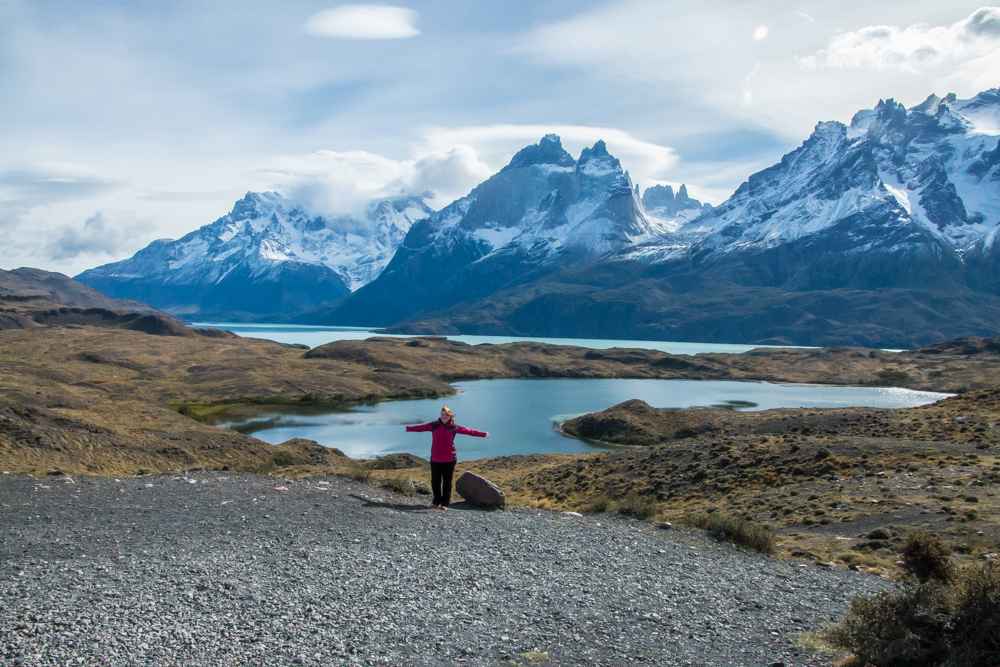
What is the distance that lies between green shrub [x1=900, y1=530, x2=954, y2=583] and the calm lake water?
45.6 meters

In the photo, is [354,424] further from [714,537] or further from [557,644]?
[557,644]

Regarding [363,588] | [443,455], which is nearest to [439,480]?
[443,455]

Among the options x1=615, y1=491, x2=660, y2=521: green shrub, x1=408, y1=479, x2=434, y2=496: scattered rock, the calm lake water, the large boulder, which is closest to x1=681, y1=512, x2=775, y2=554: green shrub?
x1=615, y1=491, x2=660, y2=521: green shrub

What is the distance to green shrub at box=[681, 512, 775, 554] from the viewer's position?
1544 centimetres

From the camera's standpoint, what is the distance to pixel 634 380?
147 meters

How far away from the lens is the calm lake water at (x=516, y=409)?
6381cm

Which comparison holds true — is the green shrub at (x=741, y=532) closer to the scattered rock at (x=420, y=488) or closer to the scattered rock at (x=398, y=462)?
the scattered rock at (x=420, y=488)

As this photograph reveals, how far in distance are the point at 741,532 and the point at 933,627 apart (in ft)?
25.0

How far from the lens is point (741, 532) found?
52.3ft

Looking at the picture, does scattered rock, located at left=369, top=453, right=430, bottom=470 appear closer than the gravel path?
No

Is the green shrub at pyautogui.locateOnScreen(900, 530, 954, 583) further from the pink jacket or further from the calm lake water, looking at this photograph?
the calm lake water

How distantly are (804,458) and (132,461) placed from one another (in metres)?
33.4

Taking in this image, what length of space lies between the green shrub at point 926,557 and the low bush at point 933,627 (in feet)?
5.23

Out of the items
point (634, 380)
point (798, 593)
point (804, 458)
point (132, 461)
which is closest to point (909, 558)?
point (798, 593)
